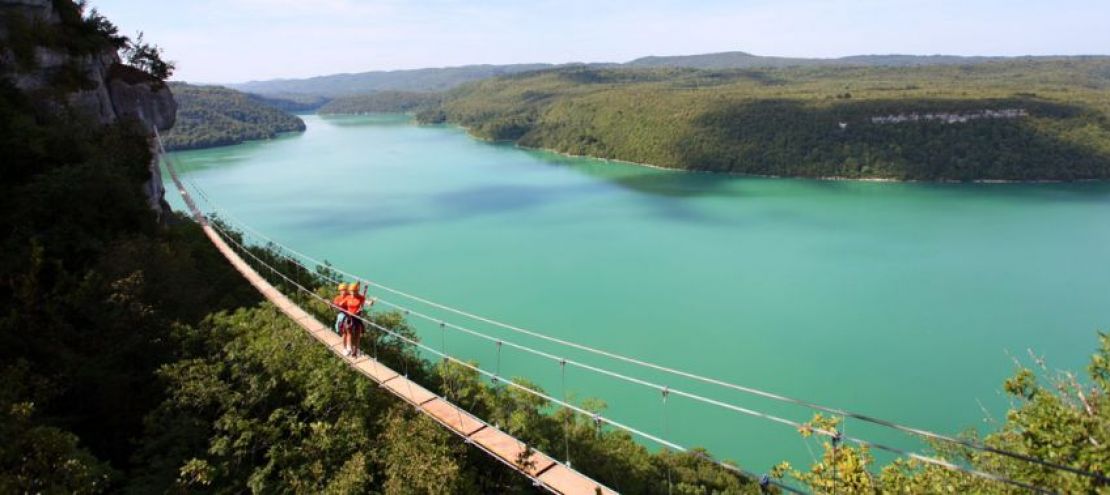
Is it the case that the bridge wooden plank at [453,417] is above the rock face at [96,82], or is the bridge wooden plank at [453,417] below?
below

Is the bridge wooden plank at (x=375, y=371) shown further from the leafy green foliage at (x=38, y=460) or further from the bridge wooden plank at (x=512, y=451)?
the leafy green foliage at (x=38, y=460)

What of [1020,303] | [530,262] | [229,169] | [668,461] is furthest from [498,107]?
[668,461]

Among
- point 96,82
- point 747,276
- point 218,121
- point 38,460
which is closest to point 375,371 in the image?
point 38,460

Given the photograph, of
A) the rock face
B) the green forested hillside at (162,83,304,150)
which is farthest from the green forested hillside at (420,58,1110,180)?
the rock face

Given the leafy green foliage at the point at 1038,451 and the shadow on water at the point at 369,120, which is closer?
the leafy green foliage at the point at 1038,451

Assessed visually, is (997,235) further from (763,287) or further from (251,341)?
(251,341)

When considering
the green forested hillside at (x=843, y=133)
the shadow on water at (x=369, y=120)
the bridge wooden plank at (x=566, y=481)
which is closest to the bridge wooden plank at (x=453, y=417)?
the bridge wooden plank at (x=566, y=481)

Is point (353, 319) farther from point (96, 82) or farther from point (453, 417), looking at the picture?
point (96, 82)

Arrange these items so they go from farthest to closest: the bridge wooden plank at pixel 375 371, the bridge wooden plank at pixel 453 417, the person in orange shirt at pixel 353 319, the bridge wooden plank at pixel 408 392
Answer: the person in orange shirt at pixel 353 319, the bridge wooden plank at pixel 375 371, the bridge wooden plank at pixel 408 392, the bridge wooden plank at pixel 453 417
